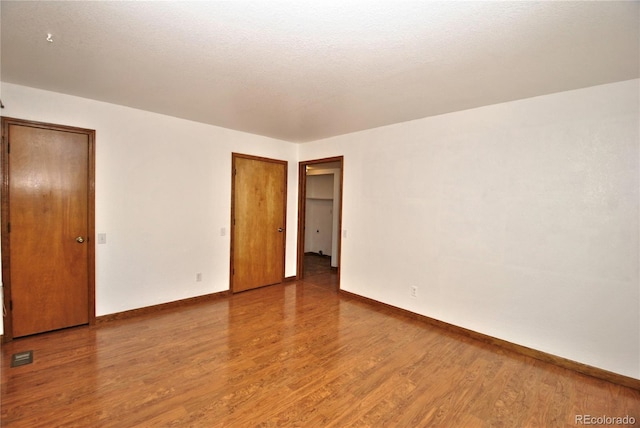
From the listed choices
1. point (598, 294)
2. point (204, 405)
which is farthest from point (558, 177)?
point (204, 405)

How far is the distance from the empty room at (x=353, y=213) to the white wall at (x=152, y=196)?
0.08ft

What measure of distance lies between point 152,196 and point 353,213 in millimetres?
2776

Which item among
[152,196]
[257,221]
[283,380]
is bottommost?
[283,380]

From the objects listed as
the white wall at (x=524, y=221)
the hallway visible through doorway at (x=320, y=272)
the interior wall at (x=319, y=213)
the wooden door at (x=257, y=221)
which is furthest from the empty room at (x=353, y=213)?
the interior wall at (x=319, y=213)

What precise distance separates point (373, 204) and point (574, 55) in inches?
102

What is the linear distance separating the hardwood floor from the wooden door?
1334 mm

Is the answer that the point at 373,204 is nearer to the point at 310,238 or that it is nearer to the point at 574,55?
the point at 574,55

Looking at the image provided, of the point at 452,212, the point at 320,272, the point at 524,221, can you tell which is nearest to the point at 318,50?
the point at 452,212

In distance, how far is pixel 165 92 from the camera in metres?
2.90

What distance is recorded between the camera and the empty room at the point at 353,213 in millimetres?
1885

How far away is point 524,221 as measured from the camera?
9.39 ft

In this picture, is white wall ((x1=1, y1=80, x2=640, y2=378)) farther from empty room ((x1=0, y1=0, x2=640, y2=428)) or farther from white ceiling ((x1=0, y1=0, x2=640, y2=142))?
white ceiling ((x1=0, y1=0, x2=640, y2=142))

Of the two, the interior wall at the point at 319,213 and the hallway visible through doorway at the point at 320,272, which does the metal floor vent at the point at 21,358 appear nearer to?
the hallway visible through doorway at the point at 320,272

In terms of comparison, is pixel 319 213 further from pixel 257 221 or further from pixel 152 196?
pixel 152 196
